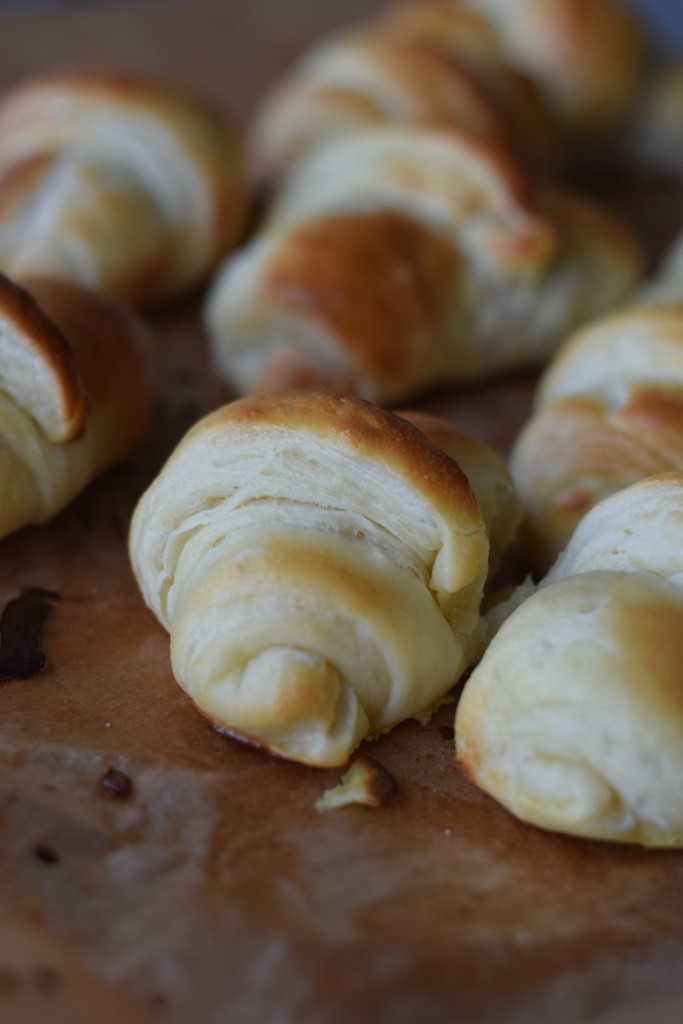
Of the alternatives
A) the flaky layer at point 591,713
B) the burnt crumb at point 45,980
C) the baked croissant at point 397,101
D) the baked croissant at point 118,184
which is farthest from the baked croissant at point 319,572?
the baked croissant at point 397,101

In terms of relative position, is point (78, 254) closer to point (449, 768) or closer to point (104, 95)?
point (104, 95)

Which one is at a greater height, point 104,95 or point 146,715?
point 104,95

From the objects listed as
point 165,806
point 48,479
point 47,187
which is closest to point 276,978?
point 165,806

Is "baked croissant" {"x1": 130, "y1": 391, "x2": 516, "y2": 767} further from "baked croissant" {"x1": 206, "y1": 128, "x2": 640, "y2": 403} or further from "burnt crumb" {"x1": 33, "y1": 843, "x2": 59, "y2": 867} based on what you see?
"baked croissant" {"x1": 206, "y1": 128, "x2": 640, "y2": 403}

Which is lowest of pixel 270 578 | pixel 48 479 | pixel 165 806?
pixel 165 806

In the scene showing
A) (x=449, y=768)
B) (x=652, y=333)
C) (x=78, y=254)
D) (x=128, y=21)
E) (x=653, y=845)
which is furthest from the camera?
(x=128, y=21)

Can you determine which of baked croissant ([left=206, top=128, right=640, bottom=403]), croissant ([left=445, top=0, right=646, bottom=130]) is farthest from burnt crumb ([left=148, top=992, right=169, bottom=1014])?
croissant ([left=445, top=0, right=646, bottom=130])

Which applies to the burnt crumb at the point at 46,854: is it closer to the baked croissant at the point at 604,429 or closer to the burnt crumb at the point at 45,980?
the burnt crumb at the point at 45,980
